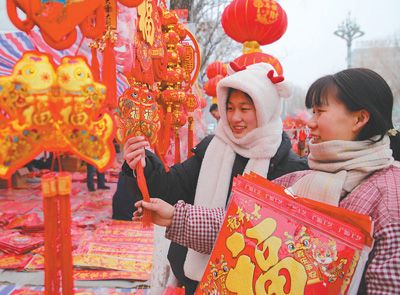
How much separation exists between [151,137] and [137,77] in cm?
19

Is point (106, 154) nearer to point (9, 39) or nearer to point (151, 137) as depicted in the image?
point (151, 137)

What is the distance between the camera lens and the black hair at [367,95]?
35.5 inches

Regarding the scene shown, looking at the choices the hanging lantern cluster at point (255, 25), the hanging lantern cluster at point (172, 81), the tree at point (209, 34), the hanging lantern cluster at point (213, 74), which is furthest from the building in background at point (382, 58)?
the hanging lantern cluster at point (172, 81)

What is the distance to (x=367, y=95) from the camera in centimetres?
90

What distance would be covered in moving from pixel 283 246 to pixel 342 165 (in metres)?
0.25

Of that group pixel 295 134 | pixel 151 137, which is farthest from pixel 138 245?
pixel 295 134

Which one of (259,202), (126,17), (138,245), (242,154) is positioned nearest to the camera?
(259,202)

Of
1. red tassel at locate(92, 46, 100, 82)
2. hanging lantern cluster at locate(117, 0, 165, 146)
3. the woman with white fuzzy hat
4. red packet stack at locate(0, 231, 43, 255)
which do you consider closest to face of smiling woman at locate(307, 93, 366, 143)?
the woman with white fuzzy hat

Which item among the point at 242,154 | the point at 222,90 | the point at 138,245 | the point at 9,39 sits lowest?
the point at 138,245

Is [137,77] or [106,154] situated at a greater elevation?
[137,77]

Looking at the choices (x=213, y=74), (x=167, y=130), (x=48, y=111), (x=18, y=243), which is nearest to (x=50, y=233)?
(x=48, y=111)

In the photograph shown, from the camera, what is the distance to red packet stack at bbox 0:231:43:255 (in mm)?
2886

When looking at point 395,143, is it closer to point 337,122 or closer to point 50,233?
point 337,122

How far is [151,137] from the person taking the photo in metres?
1.02
